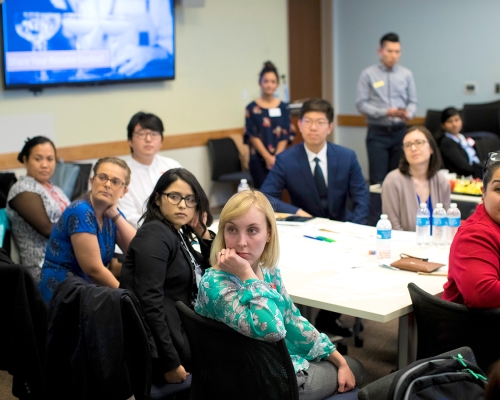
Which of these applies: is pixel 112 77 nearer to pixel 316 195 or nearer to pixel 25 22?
pixel 25 22

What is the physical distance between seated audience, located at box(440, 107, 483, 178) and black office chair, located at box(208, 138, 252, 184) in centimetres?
203

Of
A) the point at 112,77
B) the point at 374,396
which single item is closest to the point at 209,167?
the point at 112,77

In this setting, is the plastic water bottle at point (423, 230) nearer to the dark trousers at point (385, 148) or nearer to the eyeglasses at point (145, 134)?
the eyeglasses at point (145, 134)

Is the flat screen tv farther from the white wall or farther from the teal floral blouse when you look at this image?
the teal floral blouse

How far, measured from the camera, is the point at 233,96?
25.0 feet

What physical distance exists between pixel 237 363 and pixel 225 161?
545 centimetres

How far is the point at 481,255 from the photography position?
2.33 metres

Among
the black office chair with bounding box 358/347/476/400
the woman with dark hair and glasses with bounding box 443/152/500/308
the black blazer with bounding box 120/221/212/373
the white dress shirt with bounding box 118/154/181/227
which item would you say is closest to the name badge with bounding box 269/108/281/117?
the white dress shirt with bounding box 118/154/181/227

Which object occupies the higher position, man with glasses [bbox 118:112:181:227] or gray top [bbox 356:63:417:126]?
gray top [bbox 356:63:417:126]

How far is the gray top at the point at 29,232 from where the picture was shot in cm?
396

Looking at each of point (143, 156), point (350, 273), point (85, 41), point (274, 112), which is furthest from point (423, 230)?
point (85, 41)

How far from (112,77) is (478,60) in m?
4.35

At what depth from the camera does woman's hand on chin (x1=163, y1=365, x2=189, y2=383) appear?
2.43 m

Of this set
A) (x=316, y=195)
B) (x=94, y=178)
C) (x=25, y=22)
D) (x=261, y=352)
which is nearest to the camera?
(x=261, y=352)
